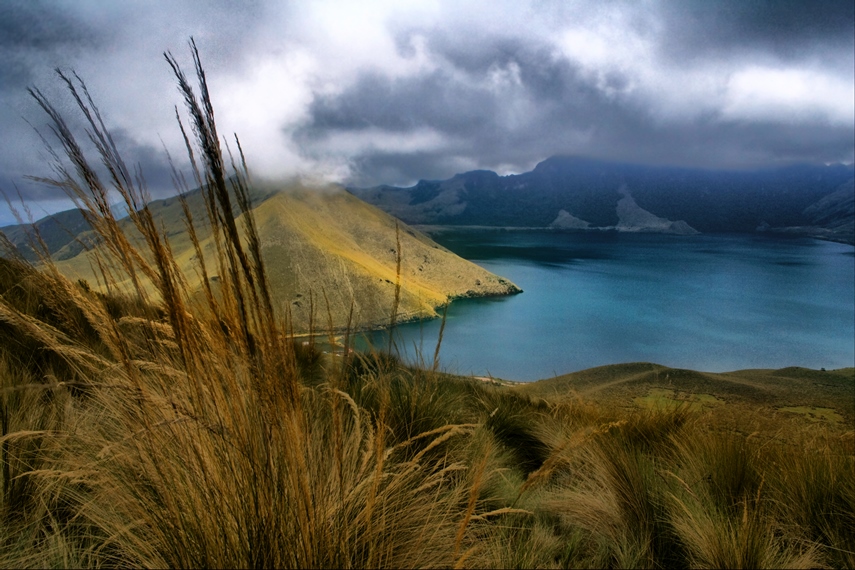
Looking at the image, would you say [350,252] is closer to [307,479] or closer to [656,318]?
[656,318]

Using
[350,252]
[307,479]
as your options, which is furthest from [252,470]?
[350,252]

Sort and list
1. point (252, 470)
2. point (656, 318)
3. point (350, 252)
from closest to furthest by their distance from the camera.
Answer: point (252, 470) < point (656, 318) < point (350, 252)

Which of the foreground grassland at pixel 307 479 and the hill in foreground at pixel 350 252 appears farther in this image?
the hill in foreground at pixel 350 252

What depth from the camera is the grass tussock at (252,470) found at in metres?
0.99

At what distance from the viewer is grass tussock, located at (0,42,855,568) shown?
992 mm

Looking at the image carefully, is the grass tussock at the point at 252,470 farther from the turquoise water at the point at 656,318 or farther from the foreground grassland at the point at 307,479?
the turquoise water at the point at 656,318

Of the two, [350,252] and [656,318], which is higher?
[350,252]

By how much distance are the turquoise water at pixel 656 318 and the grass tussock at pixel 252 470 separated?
6.81 m

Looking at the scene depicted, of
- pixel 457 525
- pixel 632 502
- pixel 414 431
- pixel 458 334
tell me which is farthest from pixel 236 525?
pixel 458 334

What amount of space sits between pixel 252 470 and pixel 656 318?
45.1 metres

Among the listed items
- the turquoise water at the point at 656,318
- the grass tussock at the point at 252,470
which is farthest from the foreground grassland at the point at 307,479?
the turquoise water at the point at 656,318

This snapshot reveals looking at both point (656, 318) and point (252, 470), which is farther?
point (656, 318)

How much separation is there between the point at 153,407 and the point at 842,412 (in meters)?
12.3

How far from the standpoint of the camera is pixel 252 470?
105 cm
